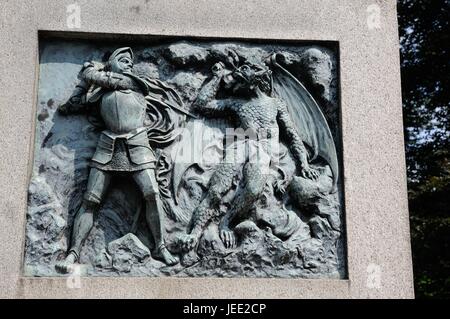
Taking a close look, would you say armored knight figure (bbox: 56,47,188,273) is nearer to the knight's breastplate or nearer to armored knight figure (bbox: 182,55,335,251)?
the knight's breastplate

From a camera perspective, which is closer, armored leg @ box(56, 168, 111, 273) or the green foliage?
armored leg @ box(56, 168, 111, 273)

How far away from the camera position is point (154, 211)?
520cm

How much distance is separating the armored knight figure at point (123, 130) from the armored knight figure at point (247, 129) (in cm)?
28

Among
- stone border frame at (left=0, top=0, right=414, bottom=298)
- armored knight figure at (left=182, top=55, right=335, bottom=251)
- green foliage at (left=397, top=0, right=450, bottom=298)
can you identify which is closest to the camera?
stone border frame at (left=0, top=0, right=414, bottom=298)

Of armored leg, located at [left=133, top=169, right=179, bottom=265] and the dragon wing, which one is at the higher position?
the dragon wing

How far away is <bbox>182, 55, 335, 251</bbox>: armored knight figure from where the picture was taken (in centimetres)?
529

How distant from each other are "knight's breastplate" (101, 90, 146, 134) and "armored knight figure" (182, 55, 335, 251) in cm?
48

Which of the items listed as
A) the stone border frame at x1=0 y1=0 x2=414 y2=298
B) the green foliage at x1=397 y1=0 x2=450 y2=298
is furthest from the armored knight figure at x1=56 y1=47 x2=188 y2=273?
the green foliage at x1=397 y1=0 x2=450 y2=298

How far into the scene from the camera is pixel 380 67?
5621 mm

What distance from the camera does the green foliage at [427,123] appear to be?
11328 millimetres

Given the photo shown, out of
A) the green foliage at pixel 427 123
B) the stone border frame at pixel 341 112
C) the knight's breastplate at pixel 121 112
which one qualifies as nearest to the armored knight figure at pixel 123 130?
the knight's breastplate at pixel 121 112

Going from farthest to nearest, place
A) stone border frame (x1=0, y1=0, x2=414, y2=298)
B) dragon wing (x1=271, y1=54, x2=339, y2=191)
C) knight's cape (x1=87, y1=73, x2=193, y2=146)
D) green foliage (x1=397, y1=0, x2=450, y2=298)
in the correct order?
green foliage (x1=397, y1=0, x2=450, y2=298) → dragon wing (x1=271, y1=54, x2=339, y2=191) → knight's cape (x1=87, y1=73, x2=193, y2=146) → stone border frame (x1=0, y1=0, x2=414, y2=298)

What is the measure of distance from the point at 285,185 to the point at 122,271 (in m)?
1.39

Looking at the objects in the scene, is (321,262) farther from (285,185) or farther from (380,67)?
(380,67)
